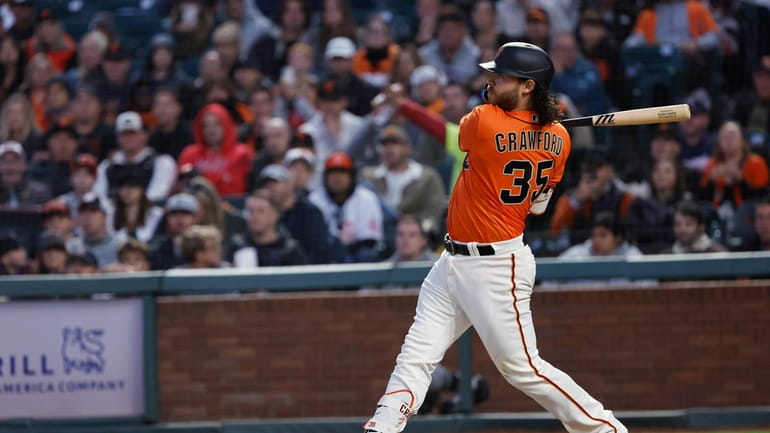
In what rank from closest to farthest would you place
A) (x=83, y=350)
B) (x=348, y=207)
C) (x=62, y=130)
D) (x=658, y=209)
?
(x=83, y=350) → (x=658, y=209) → (x=348, y=207) → (x=62, y=130)

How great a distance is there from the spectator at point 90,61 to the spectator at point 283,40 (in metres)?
1.31

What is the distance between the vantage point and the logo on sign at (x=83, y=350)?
6.29 metres

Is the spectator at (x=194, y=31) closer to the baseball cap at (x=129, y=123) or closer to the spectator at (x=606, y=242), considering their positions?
the baseball cap at (x=129, y=123)

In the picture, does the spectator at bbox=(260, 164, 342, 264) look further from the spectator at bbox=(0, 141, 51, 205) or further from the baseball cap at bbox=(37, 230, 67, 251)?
the spectator at bbox=(0, 141, 51, 205)

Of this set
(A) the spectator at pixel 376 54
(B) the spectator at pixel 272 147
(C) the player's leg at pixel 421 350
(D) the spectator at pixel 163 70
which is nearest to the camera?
(C) the player's leg at pixel 421 350

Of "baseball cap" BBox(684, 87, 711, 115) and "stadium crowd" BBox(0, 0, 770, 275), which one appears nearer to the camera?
"stadium crowd" BBox(0, 0, 770, 275)

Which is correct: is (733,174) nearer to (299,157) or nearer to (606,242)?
(606,242)

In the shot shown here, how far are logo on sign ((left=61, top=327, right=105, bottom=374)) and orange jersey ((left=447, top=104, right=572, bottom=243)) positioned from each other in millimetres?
2637

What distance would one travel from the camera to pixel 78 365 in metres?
6.30

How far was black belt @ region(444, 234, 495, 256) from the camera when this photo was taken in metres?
4.39

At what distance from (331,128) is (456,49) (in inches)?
49.5

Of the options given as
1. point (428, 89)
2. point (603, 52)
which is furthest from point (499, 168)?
point (603, 52)

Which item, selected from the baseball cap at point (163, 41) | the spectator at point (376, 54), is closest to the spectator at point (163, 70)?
the baseball cap at point (163, 41)

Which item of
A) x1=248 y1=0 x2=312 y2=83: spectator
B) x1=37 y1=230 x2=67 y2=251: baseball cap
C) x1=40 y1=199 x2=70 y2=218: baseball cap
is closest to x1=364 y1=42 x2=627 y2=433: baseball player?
x1=37 y1=230 x2=67 y2=251: baseball cap
